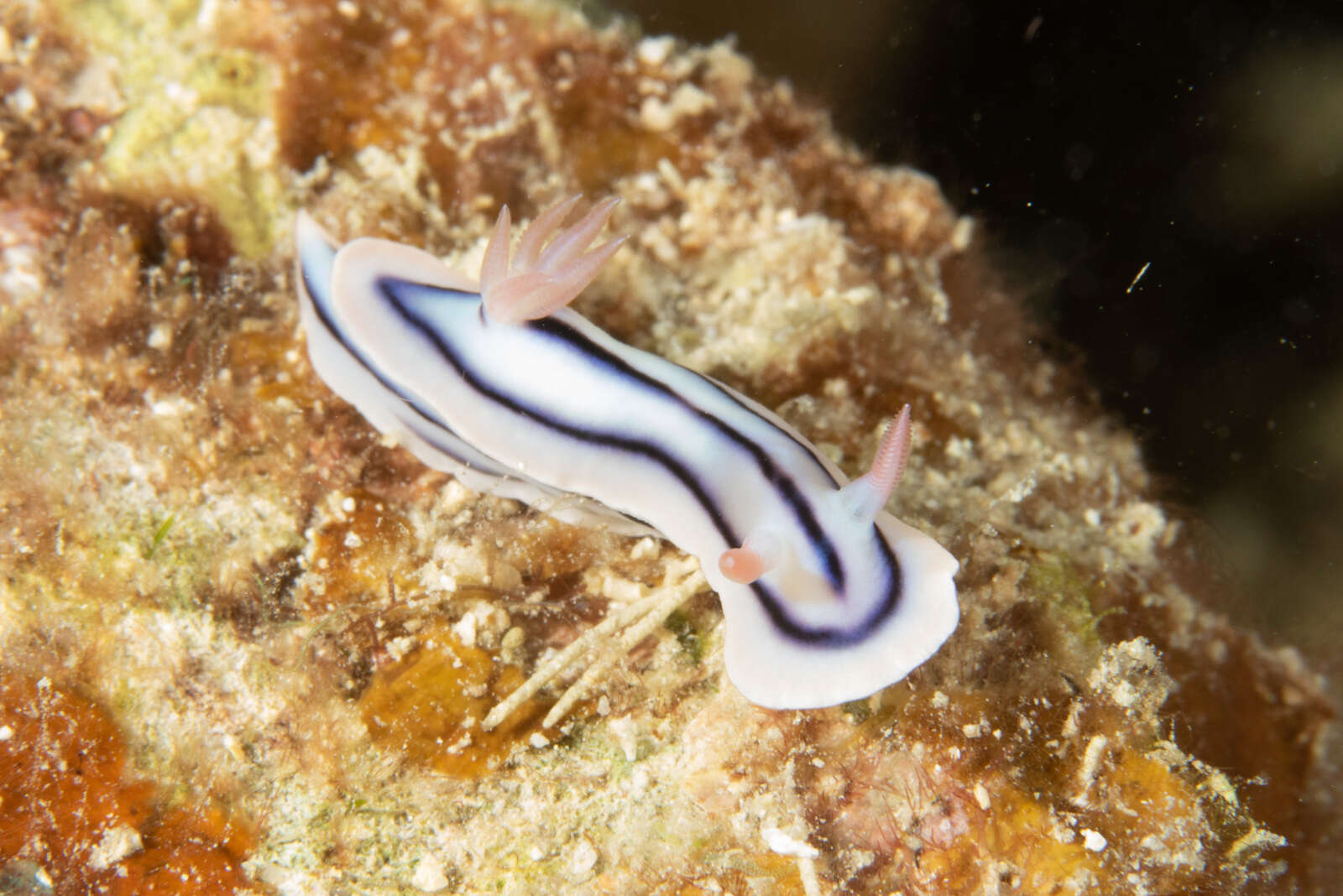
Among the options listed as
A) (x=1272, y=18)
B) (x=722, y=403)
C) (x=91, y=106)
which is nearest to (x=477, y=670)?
(x=722, y=403)

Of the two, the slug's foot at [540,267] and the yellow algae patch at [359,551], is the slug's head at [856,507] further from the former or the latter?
the yellow algae patch at [359,551]

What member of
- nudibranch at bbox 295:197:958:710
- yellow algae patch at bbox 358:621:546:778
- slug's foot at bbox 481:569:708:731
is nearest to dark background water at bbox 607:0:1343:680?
nudibranch at bbox 295:197:958:710

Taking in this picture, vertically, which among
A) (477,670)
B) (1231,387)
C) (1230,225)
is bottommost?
(477,670)

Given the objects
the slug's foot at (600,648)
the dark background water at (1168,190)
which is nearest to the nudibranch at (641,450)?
the slug's foot at (600,648)

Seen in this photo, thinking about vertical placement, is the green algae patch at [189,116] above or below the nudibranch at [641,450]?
below

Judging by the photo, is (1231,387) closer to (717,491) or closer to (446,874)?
(717,491)

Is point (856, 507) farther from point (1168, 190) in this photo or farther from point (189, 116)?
point (189, 116)

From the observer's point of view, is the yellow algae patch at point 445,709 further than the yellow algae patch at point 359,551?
No
